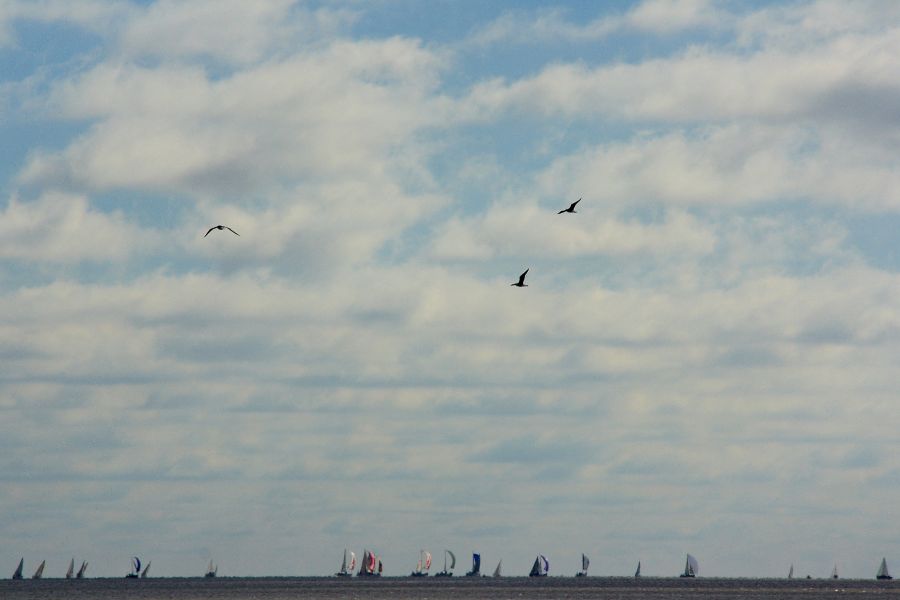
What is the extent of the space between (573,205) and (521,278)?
900 cm

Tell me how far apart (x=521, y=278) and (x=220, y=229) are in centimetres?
2947

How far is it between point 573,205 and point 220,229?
34.3 meters

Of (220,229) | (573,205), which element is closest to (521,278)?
(573,205)

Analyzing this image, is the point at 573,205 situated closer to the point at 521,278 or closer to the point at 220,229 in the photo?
the point at 521,278

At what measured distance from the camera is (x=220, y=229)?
489ft

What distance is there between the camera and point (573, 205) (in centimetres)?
14238

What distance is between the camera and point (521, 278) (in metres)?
146
